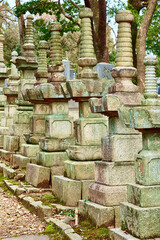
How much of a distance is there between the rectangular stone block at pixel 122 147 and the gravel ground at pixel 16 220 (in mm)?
1651

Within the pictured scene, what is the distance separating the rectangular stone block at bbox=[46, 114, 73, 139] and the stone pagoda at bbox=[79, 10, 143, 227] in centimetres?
242

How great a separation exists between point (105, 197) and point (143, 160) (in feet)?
4.48

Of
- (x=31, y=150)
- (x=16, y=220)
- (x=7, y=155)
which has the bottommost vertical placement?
(x=16, y=220)

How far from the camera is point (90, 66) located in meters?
8.32

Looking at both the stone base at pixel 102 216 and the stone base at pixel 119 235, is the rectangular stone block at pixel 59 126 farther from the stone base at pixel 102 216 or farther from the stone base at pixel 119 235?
the stone base at pixel 119 235

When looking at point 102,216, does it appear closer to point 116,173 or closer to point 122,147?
point 116,173

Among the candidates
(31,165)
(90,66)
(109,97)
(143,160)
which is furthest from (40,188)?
(143,160)

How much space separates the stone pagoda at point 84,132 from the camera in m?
7.99

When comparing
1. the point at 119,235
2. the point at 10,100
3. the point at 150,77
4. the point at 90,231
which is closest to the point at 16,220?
the point at 90,231

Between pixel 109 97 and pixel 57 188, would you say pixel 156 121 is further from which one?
pixel 57 188

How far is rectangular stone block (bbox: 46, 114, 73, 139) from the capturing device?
9453 millimetres

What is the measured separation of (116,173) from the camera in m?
6.82

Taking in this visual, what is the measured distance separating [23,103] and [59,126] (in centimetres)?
305

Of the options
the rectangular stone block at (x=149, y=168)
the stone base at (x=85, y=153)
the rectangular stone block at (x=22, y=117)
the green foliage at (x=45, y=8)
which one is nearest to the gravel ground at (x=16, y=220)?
the stone base at (x=85, y=153)
